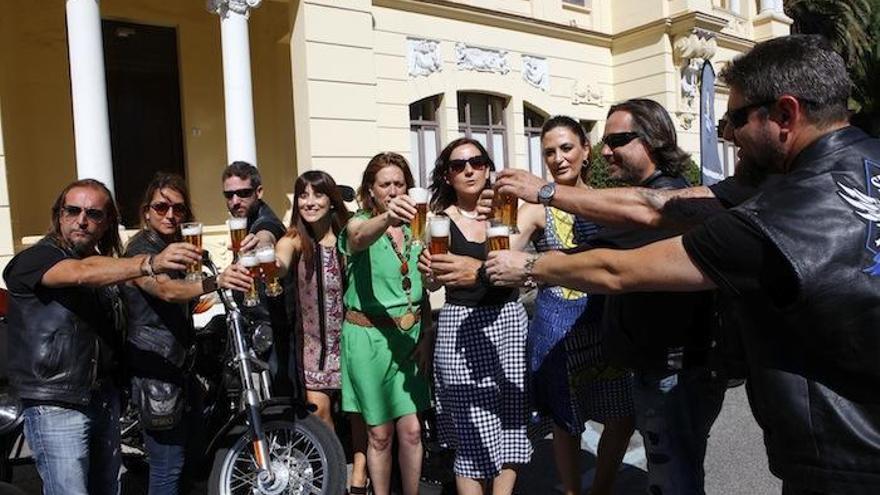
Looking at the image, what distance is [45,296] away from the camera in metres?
2.74

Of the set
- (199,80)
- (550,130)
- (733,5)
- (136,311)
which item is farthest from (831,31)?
(136,311)

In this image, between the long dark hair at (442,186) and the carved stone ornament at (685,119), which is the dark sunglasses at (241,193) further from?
the carved stone ornament at (685,119)

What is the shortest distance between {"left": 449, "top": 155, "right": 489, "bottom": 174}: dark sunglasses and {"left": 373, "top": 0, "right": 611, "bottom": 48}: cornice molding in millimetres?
8550

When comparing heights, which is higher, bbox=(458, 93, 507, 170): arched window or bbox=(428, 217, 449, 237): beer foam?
bbox=(458, 93, 507, 170): arched window

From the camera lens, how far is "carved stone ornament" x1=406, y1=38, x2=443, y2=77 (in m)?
11.6

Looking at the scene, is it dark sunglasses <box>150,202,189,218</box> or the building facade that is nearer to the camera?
dark sunglasses <box>150,202,189,218</box>

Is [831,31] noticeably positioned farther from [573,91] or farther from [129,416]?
[129,416]

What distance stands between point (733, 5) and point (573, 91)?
19.9ft

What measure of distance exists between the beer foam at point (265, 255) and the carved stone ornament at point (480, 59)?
969 centimetres

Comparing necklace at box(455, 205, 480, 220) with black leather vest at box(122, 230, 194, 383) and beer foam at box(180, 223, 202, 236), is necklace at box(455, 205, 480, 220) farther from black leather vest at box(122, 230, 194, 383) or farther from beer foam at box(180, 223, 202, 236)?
black leather vest at box(122, 230, 194, 383)

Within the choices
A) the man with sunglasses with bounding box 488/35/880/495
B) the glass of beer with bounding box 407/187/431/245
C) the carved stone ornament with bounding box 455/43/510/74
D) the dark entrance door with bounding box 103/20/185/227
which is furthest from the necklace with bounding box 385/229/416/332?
the carved stone ornament with bounding box 455/43/510/74

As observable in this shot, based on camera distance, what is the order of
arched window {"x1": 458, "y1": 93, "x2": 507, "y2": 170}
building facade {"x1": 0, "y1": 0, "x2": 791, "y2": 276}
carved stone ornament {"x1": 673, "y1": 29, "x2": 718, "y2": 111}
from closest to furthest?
building facade {"x1": 0, "y1": 0, "x2": 791, "y2": 276}, arched window {"x1": 458, "y1": 93, "x2": 507, "y2": 170}, carved stone ornament {"x1": 673, "y1": 29, "x2": 718, "y2": 111}

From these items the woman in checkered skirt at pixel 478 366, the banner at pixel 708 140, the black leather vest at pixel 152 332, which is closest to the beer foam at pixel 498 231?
the woman in checkered skirt at pixel 478 366

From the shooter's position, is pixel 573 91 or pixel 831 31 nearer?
pixel 573 91
